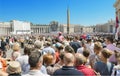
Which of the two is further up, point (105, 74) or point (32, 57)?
point (32, 57)

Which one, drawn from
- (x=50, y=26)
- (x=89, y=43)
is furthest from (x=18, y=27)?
(x=89, y=43)

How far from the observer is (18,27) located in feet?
491

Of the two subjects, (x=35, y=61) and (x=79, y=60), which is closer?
(x=35, y=61)

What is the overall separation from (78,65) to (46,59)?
85 cm

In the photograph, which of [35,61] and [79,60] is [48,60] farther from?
[35,61]

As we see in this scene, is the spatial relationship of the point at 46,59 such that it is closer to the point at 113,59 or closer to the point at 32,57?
the point at 32,57

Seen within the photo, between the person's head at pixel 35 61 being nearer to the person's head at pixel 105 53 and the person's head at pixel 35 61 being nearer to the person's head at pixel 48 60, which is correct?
the person's head at pixel 48 60

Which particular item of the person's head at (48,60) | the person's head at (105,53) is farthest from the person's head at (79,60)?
the person's head at (105,53)

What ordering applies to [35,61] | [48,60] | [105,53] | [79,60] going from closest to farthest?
[35,61]
[79,60]
[48,60]
[105,53]

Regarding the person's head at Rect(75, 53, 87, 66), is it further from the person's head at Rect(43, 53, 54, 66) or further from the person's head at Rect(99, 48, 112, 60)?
the person's head at Rect(99, 48, 112, 60)

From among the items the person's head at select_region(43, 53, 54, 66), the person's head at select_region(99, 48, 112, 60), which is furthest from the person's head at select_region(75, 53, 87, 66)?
the person's head at select_region(99, 48, 112, 60)

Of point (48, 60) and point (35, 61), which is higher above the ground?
point (35, 61)

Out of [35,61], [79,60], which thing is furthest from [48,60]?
[35,61]

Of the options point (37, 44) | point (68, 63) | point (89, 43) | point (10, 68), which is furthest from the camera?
point (89, 43)
